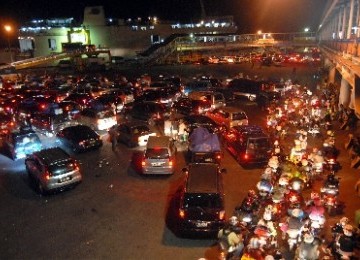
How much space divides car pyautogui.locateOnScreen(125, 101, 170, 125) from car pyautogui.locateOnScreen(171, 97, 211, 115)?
150cm

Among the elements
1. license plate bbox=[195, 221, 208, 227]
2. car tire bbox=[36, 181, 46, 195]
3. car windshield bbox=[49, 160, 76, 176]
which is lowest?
car tire bbox=[36, 181, 46, 195]

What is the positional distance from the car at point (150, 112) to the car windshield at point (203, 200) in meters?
13.8

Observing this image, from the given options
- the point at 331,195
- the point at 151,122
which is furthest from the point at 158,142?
the point at 151,122

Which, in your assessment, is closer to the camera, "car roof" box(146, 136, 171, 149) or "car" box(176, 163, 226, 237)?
"car" box(176, 163, 226, 237)

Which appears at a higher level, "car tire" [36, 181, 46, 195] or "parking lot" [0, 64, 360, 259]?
"car tire" [36, 181, 46, 195]

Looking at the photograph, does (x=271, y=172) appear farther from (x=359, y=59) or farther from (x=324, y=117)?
(x=324, y=117)

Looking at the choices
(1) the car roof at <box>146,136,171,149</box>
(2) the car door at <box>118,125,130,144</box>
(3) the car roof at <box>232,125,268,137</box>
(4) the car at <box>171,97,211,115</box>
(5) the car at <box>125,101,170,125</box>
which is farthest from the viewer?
(4) the car at <box>171,97,211,115</box>

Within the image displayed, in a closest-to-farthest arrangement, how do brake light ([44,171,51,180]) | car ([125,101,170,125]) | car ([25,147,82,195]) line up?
brake light ([44,171,51,180])
car ([25,147,82,195])
car ([125,101,170,125])

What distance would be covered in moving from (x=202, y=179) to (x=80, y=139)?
10429 mm

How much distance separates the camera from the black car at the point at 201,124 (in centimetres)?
2134

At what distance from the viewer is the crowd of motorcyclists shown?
975 cm

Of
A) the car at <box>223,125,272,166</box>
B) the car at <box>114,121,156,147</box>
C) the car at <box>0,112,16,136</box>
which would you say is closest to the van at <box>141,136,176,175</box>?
the car at <box>223,125,272,166</box>

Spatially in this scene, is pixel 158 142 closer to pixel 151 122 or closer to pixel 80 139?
pixel 80 139

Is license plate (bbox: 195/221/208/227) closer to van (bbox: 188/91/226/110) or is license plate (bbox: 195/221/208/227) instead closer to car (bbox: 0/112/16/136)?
van (bbox: 188/91/226/110)
